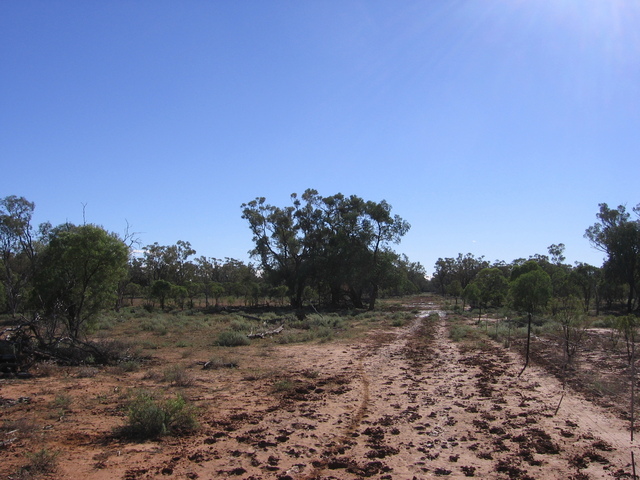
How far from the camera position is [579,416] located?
27.0ft

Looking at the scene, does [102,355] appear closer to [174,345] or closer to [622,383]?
[174,345]

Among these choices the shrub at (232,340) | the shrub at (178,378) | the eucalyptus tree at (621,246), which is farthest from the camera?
the eucalyptus tree at (621,246)

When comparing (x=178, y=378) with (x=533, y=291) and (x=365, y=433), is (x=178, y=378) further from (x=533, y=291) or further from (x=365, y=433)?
(x=533, y=291)

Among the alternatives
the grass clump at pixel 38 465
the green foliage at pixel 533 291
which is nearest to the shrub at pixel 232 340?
the green foliage at pixel 533 291

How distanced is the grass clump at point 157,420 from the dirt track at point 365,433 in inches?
11.3

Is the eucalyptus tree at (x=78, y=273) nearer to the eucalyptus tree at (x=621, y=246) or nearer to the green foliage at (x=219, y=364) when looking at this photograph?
the green foliage at (x=219, y=364)

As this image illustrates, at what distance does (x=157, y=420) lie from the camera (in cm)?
692

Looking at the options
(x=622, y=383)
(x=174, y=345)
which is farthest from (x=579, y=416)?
(x=174, y=345)

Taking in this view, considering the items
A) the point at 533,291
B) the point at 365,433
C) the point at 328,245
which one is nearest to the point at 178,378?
the point at 365,433

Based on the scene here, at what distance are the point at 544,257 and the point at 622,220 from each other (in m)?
31.3

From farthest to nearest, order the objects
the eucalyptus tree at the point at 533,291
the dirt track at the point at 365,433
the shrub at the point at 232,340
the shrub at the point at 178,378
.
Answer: the shrub at the point at 232,340
the eucalyptus tree at the point at 533,291
the shrub at the point at 178,378
the dirt track at the point at 365,433

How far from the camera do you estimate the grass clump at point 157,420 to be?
22.5ft

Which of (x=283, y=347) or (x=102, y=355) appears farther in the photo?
(x=283, y=347)

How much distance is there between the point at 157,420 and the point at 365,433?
3.67 m
